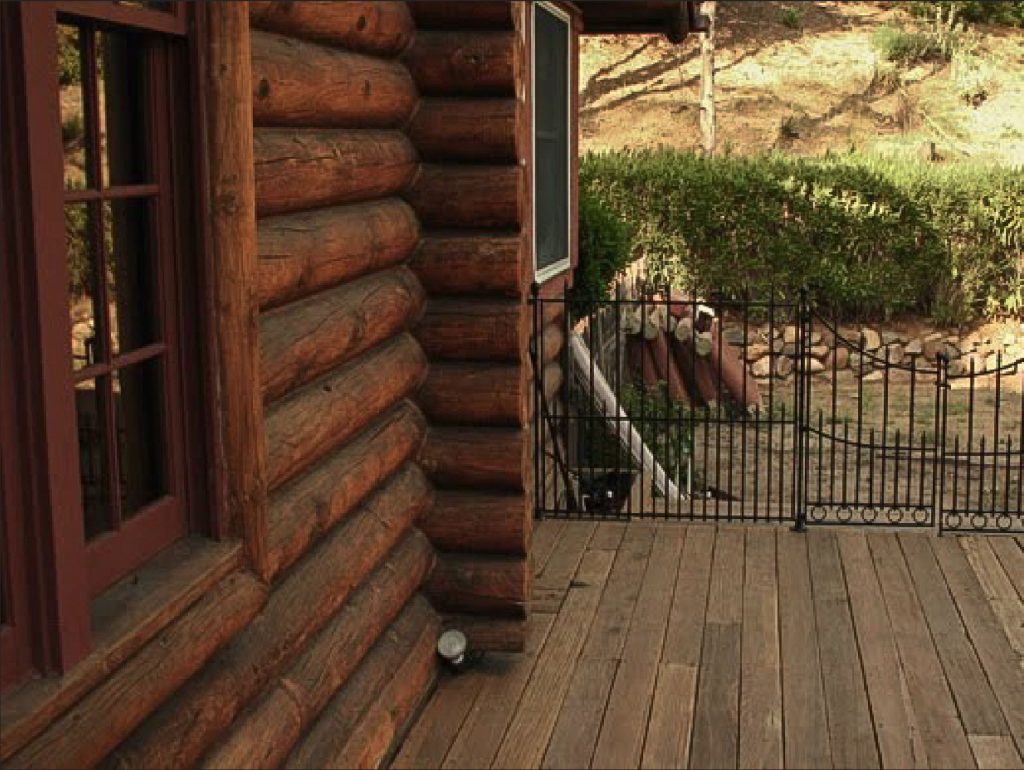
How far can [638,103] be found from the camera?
2625cm

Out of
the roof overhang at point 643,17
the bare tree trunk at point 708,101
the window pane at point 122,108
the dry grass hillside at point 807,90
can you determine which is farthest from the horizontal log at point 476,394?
the bare tree trunk at point 708,101

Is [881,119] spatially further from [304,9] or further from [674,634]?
[304,9]

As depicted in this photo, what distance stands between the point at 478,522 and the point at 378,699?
118 centimetres

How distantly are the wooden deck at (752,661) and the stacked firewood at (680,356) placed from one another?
4066mm

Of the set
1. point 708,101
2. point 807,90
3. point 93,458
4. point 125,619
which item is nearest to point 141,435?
point 93,458

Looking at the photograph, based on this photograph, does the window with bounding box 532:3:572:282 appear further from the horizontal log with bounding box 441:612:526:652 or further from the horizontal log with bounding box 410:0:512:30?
the horizontal log with bounding box 441:612:526:652

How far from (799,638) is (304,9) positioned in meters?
3.36

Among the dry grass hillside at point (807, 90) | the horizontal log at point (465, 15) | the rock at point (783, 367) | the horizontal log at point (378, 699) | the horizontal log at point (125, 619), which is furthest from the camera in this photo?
the dry grass hillside at point (807, 90)

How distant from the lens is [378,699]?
15.4ft

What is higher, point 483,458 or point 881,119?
point 881,119

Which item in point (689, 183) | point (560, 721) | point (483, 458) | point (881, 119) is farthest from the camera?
point (881, 119)

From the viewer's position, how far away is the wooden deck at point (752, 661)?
15.9 feet

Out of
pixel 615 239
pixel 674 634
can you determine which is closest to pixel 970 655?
pixel 674 634

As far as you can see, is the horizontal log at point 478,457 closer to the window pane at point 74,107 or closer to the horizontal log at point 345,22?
the horizontal log at point 345,22
